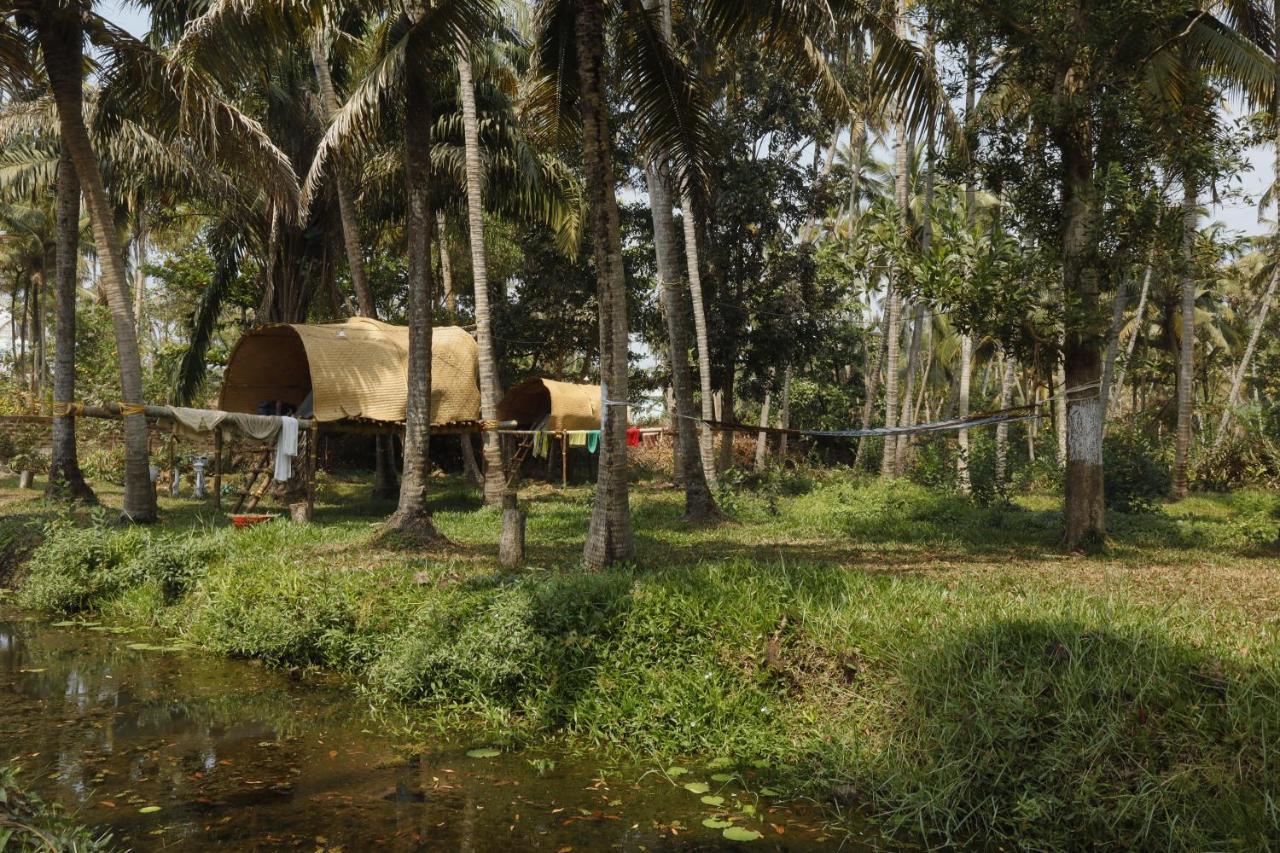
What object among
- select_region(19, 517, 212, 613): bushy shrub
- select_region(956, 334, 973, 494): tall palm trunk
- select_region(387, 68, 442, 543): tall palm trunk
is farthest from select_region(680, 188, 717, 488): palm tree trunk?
select_region(19, 517, 212, 613): bushy shrub

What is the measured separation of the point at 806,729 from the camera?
235 inches

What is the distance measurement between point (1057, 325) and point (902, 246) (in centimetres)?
237

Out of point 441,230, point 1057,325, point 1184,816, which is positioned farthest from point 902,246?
point 441,230

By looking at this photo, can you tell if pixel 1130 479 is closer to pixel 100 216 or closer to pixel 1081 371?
pixel 1081 371

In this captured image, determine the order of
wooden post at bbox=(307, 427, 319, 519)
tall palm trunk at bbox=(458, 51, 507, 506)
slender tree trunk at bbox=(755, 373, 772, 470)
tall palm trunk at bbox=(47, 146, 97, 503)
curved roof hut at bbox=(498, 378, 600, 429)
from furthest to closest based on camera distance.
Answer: slender tree trunk at bbox=(755, 373, 772, 470)
curved roof hut at bbox=(498, 378, 600, 429)
tall palm trunk at bbox=(47, 146, 97, 503)
wooden post at bbox=(307, 427, 319, 519)
tall palm trunk at bbox=(458, 51, 507, 506)

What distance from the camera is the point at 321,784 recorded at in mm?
5836

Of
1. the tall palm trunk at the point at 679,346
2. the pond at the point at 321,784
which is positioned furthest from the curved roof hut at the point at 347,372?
the pond at the point at 321,784

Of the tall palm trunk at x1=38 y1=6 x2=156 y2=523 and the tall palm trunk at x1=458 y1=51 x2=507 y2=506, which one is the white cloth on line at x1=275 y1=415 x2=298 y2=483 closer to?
the tall palm trunk at x1=38 y1=6 x2=156 y2=523

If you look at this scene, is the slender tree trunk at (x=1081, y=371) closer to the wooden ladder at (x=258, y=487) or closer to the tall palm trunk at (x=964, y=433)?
the tall palm trunk at (x=964, y=433)

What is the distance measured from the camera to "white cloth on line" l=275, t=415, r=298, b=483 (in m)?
14.6

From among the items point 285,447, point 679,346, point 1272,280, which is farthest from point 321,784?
point 1272,280

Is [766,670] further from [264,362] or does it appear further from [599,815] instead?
[264,362]

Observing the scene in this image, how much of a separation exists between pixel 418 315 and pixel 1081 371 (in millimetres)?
8019

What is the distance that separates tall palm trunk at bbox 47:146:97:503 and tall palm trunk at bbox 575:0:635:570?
10.3 metres
